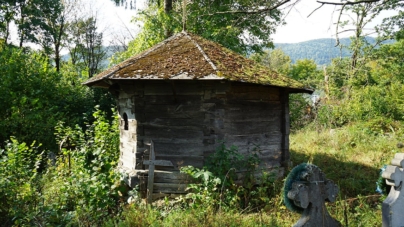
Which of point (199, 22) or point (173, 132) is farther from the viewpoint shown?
A: point (199, 22)

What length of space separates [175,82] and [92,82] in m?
2.26

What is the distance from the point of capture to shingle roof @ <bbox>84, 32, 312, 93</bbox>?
652 centimetres

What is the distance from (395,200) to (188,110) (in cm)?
414

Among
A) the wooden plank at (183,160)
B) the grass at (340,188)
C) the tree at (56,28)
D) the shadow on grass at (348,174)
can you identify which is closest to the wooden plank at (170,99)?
the wooden plank at (183,160)

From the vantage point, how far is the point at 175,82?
277 inches

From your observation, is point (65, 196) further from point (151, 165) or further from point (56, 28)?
point (56, 28)

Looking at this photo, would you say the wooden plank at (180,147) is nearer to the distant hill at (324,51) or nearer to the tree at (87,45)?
the distant hill at (324,51)

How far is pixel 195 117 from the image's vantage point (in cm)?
704

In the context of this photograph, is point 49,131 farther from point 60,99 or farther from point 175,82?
point 175,82

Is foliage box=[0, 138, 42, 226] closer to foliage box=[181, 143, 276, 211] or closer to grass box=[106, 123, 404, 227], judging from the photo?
grass box=[106, 123, 404, 227]

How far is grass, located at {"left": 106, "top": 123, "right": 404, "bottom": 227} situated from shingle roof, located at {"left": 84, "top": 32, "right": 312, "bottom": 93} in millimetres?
2388

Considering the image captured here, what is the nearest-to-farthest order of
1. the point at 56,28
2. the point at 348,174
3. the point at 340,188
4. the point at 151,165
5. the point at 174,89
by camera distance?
the point at 151,165
the point at 174,89
the point at 340,188
the point at 348,174
the point at 56,28

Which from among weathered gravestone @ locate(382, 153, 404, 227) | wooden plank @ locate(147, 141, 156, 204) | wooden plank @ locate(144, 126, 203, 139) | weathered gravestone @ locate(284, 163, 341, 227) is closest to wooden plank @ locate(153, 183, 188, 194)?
wooden plank @ locate(147, 141, 156, 204)

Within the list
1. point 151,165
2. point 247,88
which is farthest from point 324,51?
point 151,165
